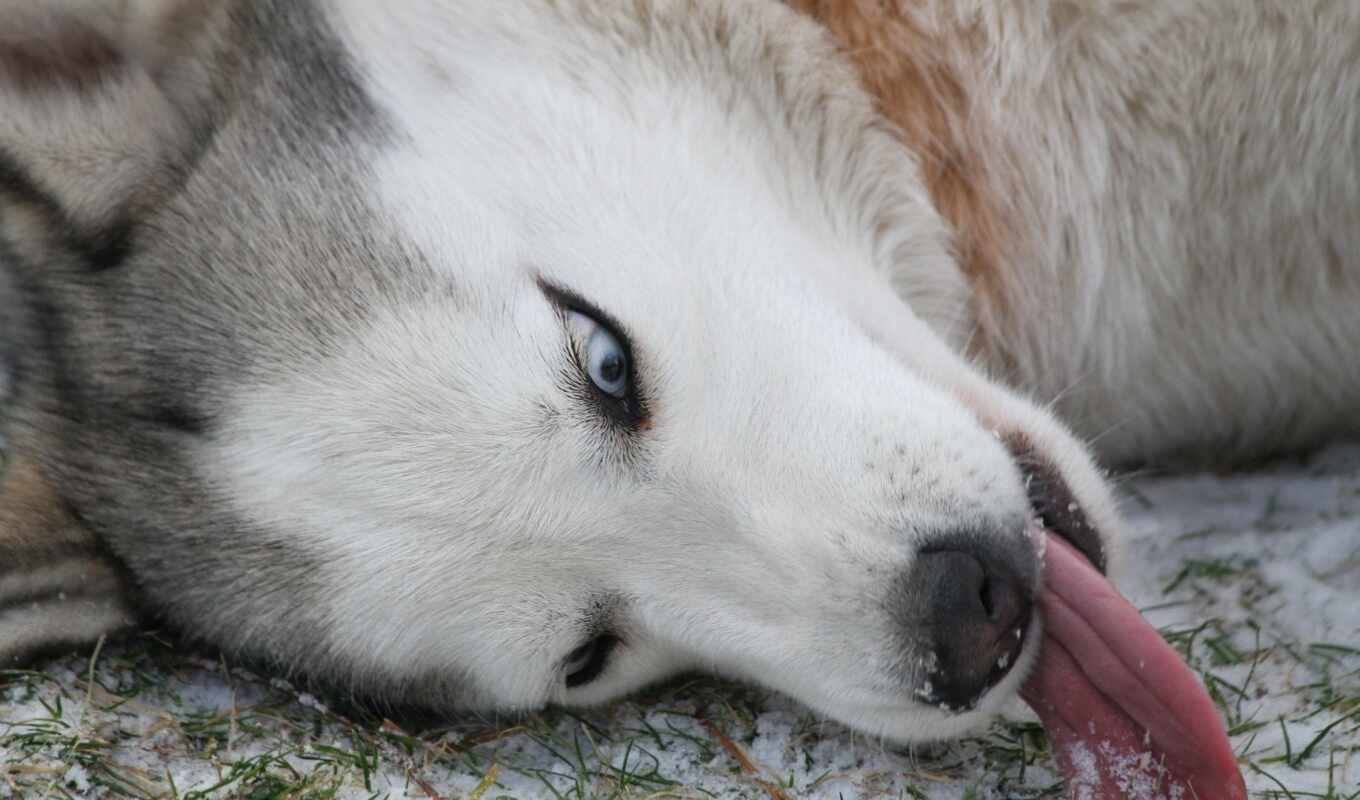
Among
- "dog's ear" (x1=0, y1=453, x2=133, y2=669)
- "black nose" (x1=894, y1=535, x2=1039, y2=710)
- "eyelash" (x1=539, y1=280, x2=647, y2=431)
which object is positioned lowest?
"dog's ear" (x1=0, y1=453, x2=133, y2=669)

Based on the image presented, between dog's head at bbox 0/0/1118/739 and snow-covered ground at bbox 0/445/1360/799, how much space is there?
0.10 meters

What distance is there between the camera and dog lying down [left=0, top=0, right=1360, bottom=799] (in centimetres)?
202

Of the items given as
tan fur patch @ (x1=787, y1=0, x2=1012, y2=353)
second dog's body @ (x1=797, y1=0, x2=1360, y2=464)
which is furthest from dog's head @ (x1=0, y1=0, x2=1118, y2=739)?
second dog's body @ (x1=797, y1=0, x2=1360, y2=464)

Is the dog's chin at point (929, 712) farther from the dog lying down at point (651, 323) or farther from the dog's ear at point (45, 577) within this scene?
the dog's ear at point (45, 577)

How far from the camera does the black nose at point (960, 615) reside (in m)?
1.93

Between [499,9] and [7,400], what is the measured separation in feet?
3.66

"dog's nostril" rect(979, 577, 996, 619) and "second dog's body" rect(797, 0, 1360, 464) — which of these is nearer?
"dog's nostril" rect(979, 577, 996, 619)

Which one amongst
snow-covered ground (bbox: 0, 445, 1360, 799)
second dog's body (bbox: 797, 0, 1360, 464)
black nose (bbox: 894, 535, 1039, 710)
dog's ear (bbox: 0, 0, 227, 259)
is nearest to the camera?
black nose (bbox: 894, 535, 1039, 710)

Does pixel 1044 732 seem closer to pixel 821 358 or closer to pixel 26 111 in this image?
pixel 821 358

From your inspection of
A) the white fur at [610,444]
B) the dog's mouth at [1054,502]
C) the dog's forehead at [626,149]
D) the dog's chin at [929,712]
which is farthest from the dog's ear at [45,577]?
the dog's mouth at [1054,502]

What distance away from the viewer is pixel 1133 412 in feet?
9.23

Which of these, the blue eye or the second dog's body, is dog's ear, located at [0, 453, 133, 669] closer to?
the blue eye

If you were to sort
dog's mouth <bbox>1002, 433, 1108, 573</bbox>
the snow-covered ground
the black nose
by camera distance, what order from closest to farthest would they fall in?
the black nose, the snow-covered ground, dog's mouth <bbox>1002, 433, 1108, 573</bbox>

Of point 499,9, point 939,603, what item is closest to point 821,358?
point 939,603
